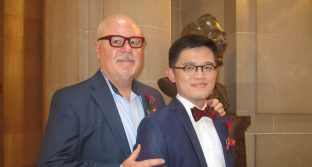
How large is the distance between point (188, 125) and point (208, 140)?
7.5 inches

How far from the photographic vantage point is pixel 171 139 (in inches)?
76.1

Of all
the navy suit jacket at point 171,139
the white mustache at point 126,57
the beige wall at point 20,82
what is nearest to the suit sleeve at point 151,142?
the navy suit jacket at point 171,139

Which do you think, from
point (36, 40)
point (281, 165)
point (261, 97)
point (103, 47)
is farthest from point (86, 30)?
point (36, 40)

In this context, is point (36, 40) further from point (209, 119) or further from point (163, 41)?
point (209, 119)

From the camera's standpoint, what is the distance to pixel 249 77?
5215 millimetres

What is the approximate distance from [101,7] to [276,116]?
293cm

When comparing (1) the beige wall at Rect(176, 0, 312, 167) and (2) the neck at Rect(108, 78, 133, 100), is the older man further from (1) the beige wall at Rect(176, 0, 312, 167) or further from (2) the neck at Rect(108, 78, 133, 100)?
(1) the beige wall at Rect(176, 0, 312, 167)

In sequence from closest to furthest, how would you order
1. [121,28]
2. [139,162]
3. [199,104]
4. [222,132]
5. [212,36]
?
[139,162]
[199,104]
[222,132]
[121,28]
[212,36]

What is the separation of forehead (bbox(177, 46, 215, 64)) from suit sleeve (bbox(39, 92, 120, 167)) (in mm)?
739

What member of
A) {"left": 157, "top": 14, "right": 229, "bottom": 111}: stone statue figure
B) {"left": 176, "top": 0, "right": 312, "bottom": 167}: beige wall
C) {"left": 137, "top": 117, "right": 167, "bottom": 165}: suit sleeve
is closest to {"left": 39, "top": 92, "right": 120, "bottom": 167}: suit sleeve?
{"left": 137, "top": 117, "right": 167, "bottom": 165}: suit sleeve

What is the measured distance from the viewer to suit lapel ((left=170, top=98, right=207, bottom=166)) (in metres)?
1.98

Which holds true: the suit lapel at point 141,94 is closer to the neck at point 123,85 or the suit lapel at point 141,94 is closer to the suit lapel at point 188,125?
the neck at point 123,85

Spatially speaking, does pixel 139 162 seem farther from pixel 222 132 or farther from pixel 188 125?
pixel 222 132

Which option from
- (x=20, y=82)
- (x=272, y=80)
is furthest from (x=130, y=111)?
(x=20, y=82)
